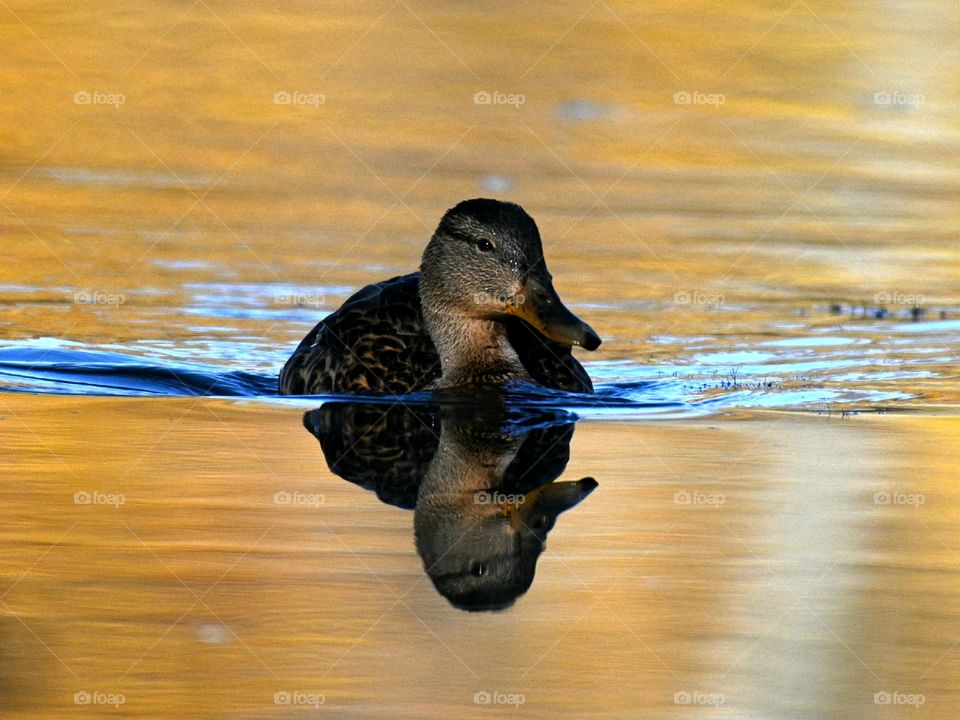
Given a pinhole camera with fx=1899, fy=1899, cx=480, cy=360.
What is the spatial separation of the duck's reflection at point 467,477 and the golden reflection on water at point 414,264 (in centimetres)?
14

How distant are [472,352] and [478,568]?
391 cm

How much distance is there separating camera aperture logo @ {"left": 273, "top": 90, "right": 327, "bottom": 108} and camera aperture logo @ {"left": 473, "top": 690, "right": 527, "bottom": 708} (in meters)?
14.0

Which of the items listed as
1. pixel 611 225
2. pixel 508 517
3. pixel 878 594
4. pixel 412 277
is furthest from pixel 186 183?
pixel 878 594

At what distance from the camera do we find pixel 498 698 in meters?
6.27

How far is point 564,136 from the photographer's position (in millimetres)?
19156

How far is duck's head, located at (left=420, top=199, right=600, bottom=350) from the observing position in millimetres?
10875

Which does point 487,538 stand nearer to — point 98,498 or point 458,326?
point 98,498

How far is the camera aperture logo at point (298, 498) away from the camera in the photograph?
8.55 metres

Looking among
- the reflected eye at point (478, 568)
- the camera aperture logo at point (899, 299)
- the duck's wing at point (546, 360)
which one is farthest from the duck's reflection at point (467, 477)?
the camera aperture logo at point (899, 299)

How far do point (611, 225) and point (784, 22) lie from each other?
7584 millimetres

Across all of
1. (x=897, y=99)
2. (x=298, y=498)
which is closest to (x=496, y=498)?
(x=298, y=498)

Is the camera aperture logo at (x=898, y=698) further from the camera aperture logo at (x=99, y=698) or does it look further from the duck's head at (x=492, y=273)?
the duck's head at (x=492, y=273)

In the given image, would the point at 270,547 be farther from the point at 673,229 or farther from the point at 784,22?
the point at 784,22

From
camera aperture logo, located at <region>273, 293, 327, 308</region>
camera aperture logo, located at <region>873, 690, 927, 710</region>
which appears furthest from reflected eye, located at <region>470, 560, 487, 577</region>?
camera aperture logo, located at <region>273, 293, 327, 308</region>
